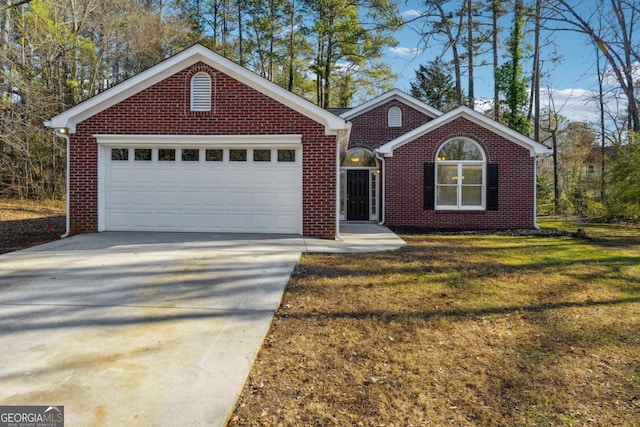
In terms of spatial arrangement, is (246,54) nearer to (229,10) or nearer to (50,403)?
(229,10)

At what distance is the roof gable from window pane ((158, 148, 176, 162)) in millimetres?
1511

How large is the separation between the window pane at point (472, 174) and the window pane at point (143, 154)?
963cm

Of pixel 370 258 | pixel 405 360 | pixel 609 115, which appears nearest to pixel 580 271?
pixel 370 258

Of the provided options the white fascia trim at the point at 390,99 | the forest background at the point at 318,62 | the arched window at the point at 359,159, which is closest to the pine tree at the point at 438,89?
the forest background at the point at 318,62

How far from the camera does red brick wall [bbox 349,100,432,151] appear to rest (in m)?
16.8

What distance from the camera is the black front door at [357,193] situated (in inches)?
634

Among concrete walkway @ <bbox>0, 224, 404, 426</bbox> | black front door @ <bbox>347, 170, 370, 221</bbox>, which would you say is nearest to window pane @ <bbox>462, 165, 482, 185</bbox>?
black front door @ <bbox>347, 170, 370, 221</bbox>

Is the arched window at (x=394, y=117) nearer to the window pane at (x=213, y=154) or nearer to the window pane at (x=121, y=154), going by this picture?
the window pane at (x=213, y=154)

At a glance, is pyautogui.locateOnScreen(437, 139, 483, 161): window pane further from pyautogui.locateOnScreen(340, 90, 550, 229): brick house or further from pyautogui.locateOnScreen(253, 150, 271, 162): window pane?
pyautogui.locateOnScreen(253, 150, 271, 162): window pane

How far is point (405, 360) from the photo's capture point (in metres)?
3.56

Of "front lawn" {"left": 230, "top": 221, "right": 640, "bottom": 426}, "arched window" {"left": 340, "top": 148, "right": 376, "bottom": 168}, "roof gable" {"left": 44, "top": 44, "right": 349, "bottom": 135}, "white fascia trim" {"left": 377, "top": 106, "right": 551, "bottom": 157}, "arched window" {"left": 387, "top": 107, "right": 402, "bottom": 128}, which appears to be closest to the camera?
"front lawn" {"left": 230, "top": 221, "right": 640, "bottom": 426}

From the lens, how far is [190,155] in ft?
33.0

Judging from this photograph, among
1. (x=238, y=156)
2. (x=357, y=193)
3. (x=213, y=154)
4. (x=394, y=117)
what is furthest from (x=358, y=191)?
(x=213, y=154)

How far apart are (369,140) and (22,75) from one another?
1422cm
